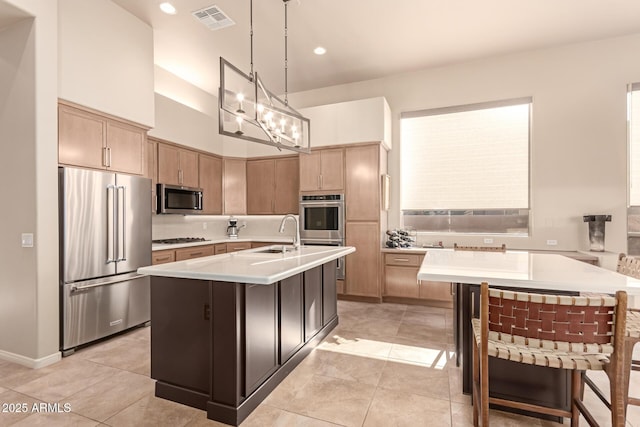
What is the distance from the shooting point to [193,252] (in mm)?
4555

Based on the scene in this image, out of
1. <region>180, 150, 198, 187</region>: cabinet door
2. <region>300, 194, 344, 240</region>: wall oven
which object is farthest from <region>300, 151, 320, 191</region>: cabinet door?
A: <region>180, 150, 198, 187</region>: cabinet door

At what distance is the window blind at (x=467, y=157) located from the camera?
15.0ft

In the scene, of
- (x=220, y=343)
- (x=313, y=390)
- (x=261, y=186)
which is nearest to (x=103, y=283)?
(x=220, y=343)

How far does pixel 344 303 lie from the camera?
4.77 metres

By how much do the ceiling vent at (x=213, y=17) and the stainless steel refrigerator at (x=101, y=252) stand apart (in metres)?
1.99

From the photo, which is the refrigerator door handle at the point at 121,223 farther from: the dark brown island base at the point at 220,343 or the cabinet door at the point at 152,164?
the dark brown island base at the point at 220,343

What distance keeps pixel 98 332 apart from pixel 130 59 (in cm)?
299

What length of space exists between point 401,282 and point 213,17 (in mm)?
4220

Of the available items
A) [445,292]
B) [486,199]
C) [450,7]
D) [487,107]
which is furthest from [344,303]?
A: [450,7]

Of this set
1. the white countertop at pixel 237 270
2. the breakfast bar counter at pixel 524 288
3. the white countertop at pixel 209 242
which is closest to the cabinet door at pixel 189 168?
the white countertop at pixel 209 242

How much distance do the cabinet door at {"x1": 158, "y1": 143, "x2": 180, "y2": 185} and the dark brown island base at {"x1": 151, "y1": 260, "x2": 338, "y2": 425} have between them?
272 cm

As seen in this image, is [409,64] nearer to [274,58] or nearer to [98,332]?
[274,58]

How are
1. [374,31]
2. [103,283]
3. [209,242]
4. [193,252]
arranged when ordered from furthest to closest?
[209,242]
[193,252]
[374,31]
[103,283]

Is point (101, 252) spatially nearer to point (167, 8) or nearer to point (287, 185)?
point (167, 8)
